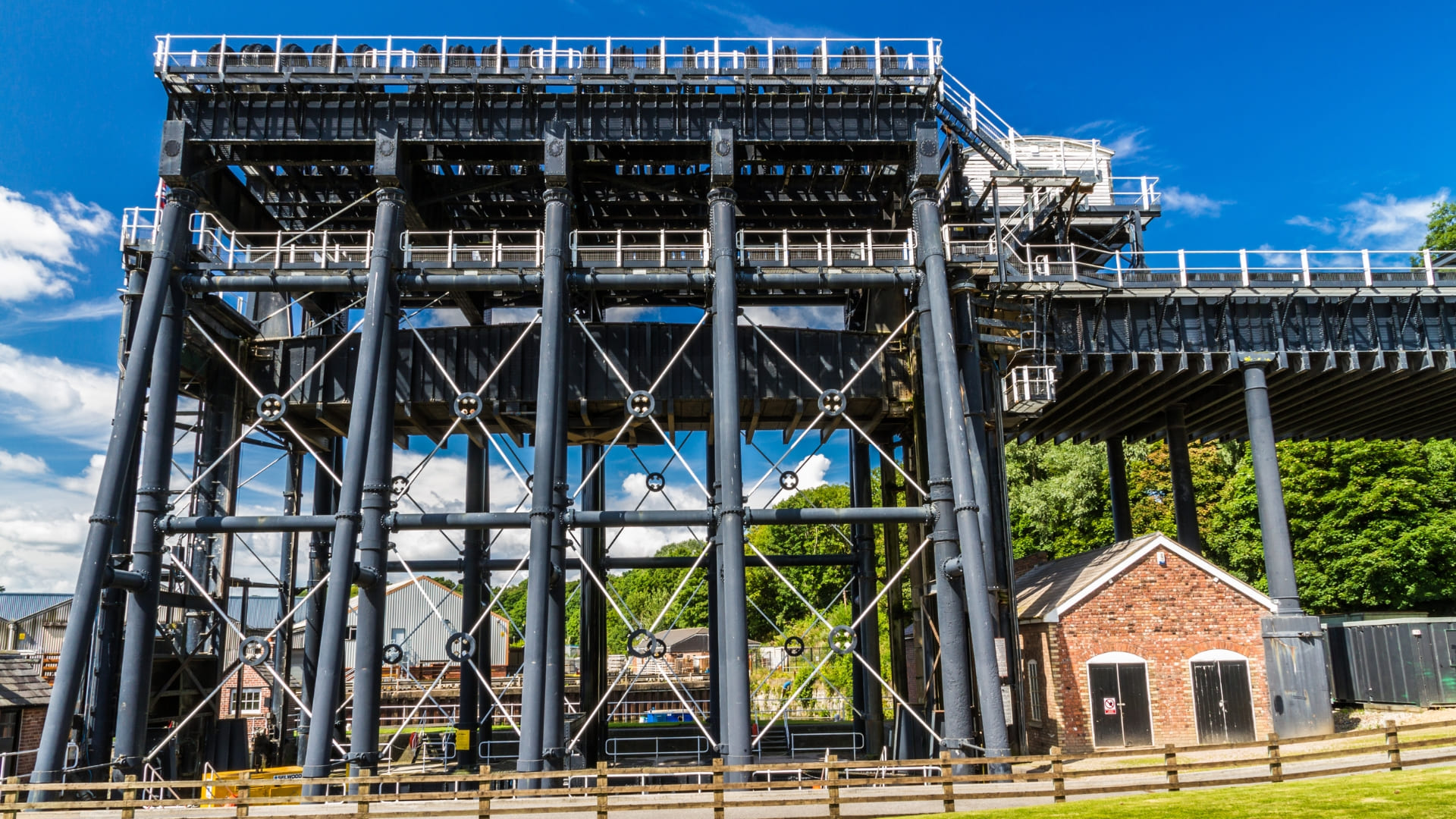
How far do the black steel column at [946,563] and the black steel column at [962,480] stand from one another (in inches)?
6.7

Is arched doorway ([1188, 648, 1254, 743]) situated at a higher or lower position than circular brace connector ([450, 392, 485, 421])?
lower

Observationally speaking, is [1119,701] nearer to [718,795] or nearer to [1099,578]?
[1099,578]

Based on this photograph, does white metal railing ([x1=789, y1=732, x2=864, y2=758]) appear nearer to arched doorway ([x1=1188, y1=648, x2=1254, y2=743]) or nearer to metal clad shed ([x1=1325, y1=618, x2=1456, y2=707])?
arched doorway ([x1=1188, y1=648, x2=1254, y2=743])

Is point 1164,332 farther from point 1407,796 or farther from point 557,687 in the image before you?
point 557,687

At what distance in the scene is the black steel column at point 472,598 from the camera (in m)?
26.0

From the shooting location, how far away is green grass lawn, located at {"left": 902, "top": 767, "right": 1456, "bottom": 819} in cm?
1334

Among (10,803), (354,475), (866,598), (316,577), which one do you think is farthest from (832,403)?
(10,803)

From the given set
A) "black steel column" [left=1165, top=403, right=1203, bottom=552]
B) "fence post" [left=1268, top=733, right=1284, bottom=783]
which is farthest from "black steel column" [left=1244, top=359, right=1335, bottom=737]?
"fence post" [left=1268, top=733, right=1284, bottom=783]

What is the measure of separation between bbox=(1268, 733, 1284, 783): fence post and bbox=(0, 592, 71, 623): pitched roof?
8174 cm

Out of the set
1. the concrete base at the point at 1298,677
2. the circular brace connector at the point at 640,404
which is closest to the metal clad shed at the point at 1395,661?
the concrete base at the point at 1298,677

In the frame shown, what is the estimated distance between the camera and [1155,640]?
24422mm

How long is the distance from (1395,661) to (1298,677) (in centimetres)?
685

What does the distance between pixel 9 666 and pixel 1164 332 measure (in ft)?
111

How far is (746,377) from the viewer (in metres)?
25.9
